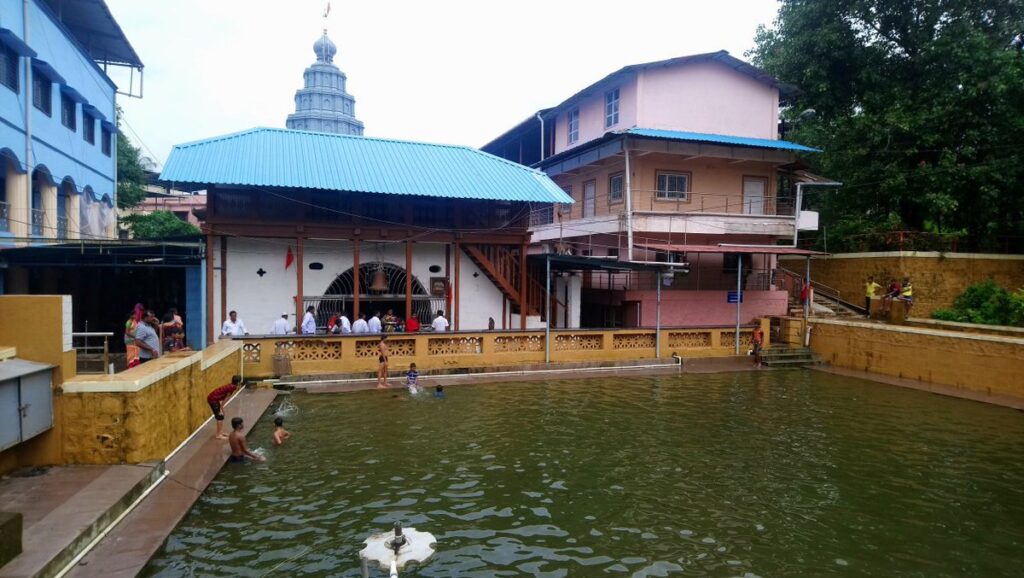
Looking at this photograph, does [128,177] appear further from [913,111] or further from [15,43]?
[913,111]

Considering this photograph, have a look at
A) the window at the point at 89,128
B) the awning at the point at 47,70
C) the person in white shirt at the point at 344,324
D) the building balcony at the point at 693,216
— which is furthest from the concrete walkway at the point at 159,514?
the window at the point at 89,128

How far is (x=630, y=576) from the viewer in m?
7.13

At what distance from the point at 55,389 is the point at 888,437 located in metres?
14.5

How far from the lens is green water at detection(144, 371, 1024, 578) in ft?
24.6

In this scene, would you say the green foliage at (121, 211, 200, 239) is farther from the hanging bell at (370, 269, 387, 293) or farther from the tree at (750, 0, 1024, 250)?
the tree at (750, 0, 1024, 250)

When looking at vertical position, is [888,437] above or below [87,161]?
below

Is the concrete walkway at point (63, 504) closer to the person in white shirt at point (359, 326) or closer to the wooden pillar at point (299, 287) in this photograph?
the person in white shirt at point (359, 326)

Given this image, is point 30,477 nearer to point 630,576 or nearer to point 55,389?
point 55,389

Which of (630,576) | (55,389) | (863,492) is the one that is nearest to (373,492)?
(630,576)

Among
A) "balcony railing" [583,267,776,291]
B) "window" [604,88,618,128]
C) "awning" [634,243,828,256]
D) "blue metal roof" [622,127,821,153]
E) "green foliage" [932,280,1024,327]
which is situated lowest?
"green foliage" [932,280,1024,327]

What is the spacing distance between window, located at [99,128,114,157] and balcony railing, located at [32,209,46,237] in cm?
744

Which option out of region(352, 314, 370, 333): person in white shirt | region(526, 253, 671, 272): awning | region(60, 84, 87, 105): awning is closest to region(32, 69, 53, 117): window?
region(60, 84, 87, 105): awning

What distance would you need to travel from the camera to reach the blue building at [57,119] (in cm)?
1794

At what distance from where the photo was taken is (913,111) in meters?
25.7
